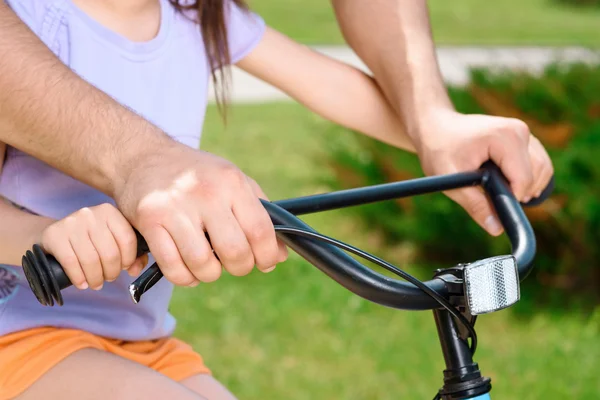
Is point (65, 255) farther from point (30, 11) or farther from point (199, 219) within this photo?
point (30, 11)

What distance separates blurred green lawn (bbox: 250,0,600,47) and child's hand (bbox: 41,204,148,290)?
14.3 m

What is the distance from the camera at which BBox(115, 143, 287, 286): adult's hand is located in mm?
1226

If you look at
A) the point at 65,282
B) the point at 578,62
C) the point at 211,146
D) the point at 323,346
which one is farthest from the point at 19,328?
the point at 211,146

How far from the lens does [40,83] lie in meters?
1.40

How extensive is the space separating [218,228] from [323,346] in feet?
12.1

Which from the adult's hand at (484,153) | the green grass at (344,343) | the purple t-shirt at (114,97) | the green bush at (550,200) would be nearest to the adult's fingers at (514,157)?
the adult's hand at (484,153)

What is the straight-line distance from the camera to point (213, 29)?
6.75 feet

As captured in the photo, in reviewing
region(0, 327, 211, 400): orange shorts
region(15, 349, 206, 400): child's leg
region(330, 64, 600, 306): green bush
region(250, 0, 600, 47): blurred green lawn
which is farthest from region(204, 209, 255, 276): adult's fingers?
region(250, 0, 600, 47): blurred green lawn

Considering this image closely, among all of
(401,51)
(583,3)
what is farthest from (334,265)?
(583,3)

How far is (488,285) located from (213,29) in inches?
39.0

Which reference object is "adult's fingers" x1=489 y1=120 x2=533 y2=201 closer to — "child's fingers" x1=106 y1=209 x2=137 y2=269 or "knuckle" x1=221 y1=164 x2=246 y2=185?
"knuckle" x1=221 y1=164 x2=246 y2=185

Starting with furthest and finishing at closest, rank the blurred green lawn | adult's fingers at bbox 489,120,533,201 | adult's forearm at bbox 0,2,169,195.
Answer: the blurred green lawn, adult's fingers at bbox 489,120,533,201, adult's forearm at bbox 0,2,169,195

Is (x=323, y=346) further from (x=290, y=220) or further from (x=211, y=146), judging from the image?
(x=211, y=146)

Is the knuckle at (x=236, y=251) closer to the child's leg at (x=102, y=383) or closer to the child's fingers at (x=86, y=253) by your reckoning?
the child's fingers at (x=86, y=253)
